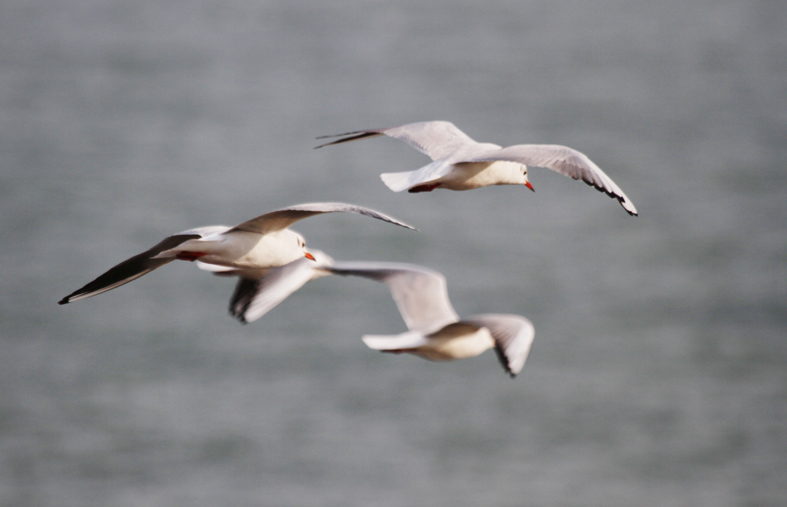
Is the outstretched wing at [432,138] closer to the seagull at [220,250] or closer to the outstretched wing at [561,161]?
the outstretched wing at [561,161]

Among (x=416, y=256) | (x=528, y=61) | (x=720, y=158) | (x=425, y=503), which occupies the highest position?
(x=528, y=61)

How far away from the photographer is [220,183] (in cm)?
3131

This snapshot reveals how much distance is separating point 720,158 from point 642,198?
3851 mm

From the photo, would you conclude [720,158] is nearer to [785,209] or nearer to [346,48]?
[785,209]

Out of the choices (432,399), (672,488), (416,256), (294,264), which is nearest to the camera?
(294,264)

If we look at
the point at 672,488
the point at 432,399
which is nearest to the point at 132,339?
the point at 432,399

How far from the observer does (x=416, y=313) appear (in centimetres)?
661

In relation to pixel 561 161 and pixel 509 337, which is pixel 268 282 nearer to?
pixel 509 337

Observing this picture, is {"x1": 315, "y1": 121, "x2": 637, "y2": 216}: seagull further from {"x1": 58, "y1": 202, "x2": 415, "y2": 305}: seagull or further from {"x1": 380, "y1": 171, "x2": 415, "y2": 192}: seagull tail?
{"x1": 58, "y1": 202, "x2": 415, "y2": 305}: seagull

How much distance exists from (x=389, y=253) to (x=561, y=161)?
21666 millimetres

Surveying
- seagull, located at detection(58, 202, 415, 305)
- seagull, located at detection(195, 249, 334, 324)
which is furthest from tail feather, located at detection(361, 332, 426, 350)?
seagull, located at detection(58, 202, 415, 305)

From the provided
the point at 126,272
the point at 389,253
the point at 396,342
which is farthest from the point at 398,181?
the point at 389,253

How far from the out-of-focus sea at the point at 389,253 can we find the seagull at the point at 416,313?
14.5 m

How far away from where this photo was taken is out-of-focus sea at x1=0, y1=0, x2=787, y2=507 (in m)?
22.1
